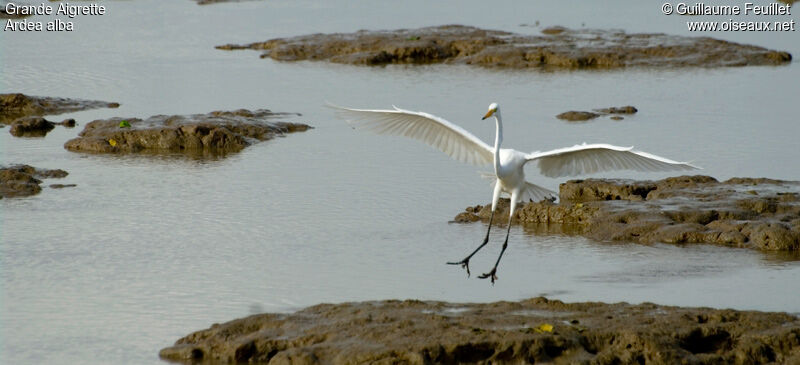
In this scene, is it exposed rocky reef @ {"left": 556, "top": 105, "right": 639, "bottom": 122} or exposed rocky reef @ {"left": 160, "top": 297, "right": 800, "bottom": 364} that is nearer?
exposed rocky reef @ {"left": 160, "top": 297, "right": 800, "bottom": 364}

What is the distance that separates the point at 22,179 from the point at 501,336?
24.5ft

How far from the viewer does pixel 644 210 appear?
10750 millimetres

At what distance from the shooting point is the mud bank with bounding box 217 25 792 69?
70.7 ft

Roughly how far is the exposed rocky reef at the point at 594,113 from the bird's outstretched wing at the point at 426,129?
6932 mm

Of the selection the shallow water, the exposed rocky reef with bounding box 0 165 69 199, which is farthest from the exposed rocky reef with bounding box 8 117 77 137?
the exposed rocky reef with bounding box 0 165 69 199

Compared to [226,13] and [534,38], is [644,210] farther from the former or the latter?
[226,13]

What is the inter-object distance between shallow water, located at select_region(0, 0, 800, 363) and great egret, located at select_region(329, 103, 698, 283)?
0.76 m

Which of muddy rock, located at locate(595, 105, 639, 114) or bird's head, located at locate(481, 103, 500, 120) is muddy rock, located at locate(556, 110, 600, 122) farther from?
bird's head, located at locate(481, 103, 500, 120)

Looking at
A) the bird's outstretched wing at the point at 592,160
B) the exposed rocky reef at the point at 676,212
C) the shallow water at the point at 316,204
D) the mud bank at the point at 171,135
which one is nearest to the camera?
the shallow water at the point at 316,204

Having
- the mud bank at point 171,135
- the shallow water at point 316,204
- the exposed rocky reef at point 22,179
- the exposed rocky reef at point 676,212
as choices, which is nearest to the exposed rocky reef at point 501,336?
the shallow water at point 316,204

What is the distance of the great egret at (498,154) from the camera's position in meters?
8.84

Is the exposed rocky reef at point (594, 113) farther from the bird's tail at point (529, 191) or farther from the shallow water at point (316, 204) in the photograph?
the bird's tail at point (529, 191)

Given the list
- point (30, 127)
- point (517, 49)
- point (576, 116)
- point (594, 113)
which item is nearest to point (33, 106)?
point (30, 127)
